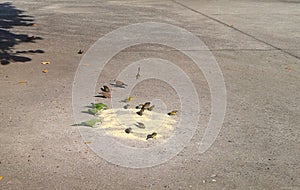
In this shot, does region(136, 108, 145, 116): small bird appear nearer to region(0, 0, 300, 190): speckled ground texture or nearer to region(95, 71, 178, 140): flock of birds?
region(95, 71, 178, 140): flock of birds

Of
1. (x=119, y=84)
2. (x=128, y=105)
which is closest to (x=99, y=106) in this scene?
(x=128, y=105)

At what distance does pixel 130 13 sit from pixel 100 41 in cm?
434

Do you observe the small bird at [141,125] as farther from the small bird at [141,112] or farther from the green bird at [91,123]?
the green bird at [91,123]

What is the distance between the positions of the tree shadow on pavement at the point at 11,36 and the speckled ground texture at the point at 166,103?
25 mm

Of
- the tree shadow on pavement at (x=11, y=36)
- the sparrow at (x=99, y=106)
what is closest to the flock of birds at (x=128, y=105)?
the sparrow at (x=99, y=106)

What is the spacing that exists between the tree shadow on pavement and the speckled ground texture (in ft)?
0.08

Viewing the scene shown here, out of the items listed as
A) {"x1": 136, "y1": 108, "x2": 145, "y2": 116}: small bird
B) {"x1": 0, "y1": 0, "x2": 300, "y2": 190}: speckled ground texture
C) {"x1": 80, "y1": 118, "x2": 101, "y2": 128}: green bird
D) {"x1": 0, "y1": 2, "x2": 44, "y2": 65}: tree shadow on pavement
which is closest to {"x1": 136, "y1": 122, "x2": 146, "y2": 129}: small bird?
{"x1": 136, "y1": 108, "x2": 145, "y2": 116}: small bird

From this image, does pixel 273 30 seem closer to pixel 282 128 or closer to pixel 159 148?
pixel 282 128

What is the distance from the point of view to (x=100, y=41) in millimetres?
9445

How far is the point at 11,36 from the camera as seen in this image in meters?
9.77

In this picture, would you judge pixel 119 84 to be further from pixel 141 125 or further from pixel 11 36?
pixel 11 36

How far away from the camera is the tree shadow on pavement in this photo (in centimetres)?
799

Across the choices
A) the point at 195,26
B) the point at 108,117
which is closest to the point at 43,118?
the point at 108,117

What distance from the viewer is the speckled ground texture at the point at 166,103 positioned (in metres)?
4.04
